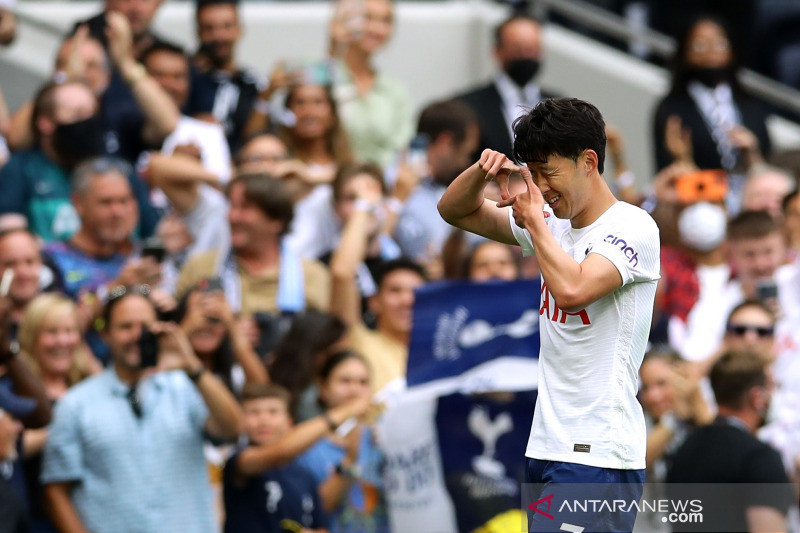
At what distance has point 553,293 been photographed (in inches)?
199

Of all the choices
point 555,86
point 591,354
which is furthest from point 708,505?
point 555,86

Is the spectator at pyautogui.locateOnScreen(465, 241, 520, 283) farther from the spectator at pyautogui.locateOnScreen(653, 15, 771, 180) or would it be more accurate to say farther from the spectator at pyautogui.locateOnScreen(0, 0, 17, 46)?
the spectator at pyautogui.locateOnScreen(0, 0, 17, 46)

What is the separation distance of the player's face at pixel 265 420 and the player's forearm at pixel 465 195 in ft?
8.19

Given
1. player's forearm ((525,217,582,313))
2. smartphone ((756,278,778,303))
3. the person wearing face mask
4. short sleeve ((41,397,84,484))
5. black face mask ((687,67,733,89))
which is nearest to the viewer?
player's forearm ((525,217,582,313))

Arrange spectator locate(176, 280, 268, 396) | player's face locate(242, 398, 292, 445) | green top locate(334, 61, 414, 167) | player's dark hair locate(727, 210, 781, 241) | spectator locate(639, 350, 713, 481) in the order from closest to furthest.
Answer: player's face locate(242, 398, 292, 445) < spectator locate(176, 280, 268, 396) < spectator locate(639, 350, 713, 481) < player's dark hair locate(727, 210, 781, 241) < green top locate(334, 61, 414, 167)

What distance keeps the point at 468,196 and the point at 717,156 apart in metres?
6.66

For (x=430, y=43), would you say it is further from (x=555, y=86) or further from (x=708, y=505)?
(x=708, y=505)

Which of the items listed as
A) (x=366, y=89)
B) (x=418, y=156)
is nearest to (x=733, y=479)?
(x=418, y=156)

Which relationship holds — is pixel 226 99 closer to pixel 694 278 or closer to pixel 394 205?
pixel 394 205

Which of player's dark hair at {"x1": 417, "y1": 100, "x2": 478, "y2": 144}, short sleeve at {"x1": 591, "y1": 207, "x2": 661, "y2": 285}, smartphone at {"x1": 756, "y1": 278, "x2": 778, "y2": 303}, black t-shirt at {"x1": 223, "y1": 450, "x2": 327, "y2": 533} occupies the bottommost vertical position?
black t-shirt at {"x1": 223, "y1": 450, "x2": 327, "y2": 533}

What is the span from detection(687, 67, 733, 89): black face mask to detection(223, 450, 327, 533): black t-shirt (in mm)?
5665

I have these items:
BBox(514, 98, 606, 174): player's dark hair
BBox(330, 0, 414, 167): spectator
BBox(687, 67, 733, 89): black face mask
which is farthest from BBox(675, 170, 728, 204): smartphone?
BBox(514, 98, 606, 174): player's dark hair

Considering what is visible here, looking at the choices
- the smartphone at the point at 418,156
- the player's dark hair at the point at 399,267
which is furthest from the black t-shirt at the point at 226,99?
the player's dark hair at the point at 399,267

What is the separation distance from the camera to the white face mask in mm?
10344
